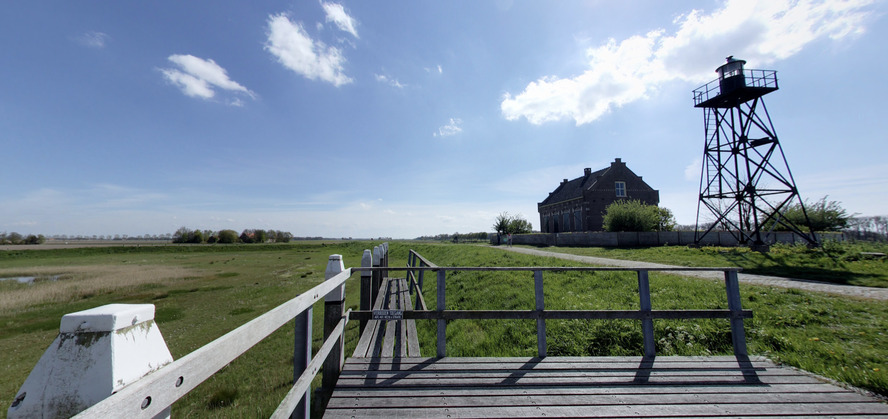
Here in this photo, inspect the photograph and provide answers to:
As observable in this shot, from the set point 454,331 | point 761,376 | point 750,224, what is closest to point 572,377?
point 761,376

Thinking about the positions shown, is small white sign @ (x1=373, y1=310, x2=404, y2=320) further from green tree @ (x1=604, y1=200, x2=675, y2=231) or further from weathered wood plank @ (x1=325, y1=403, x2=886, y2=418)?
green tree @ (x1=604, y1=200, x2=675, y2=231)

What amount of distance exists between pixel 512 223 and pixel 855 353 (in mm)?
42232

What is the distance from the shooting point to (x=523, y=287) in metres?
9.09

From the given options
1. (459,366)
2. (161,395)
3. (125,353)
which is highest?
(125,353)

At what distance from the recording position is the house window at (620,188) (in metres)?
37.8

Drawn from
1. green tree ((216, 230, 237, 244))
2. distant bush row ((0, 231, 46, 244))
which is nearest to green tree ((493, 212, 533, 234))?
green tree ((216, 230, 237, 244))

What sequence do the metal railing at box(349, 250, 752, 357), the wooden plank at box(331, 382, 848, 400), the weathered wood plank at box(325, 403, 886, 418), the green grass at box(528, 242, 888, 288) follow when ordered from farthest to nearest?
the green grass at box(528, 242, 888, 288) < the metal railing at box(349, 250, 752, 357) < the wooden plank at box(331, 382, 848, 400) < the weathered wood plank at box(325, 403, 886, 418)

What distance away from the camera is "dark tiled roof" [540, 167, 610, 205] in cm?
4013

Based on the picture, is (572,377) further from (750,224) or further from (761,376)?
(750,224)

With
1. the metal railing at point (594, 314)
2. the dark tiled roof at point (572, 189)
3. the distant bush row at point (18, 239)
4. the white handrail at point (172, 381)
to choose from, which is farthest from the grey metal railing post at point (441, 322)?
the distant bush row at point (18, 239)

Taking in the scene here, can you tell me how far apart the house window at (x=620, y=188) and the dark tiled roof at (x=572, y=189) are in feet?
7.92

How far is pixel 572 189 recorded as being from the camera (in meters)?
43.8

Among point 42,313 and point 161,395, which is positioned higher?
point 161,395

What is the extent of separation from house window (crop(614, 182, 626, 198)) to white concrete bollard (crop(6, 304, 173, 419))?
139ft
